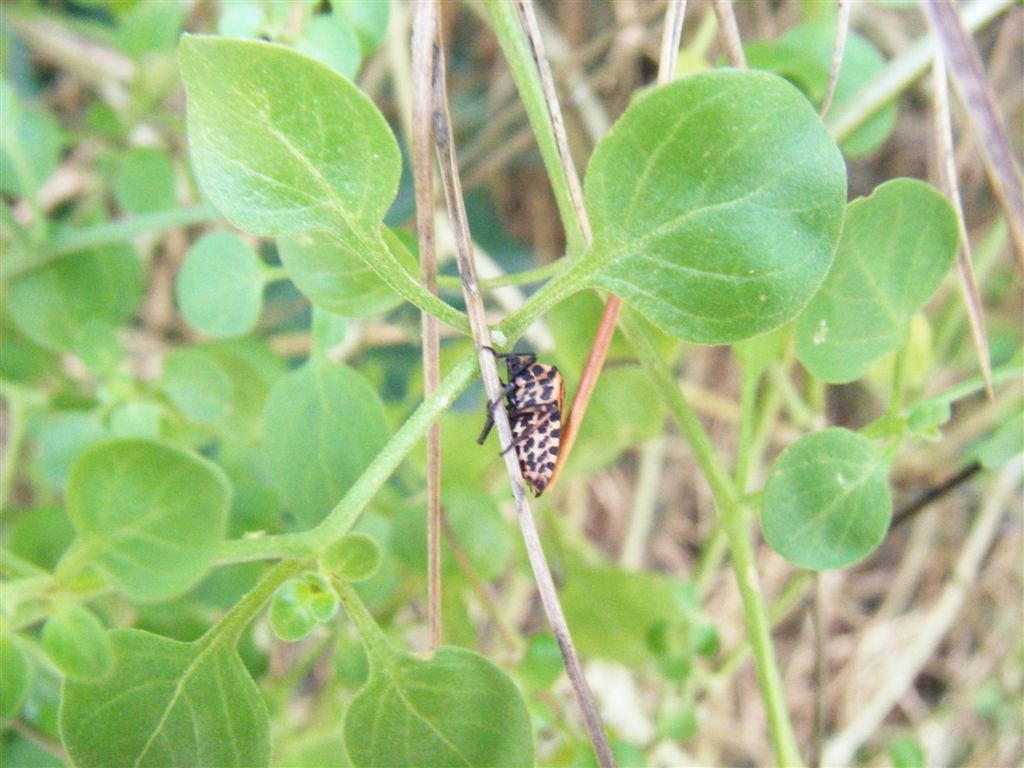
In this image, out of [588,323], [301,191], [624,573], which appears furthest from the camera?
[624,573]

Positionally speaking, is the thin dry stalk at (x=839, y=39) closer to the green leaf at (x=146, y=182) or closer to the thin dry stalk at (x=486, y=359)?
the thin dry stalk at (x=486, y=359)

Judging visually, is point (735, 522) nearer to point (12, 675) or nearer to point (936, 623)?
point (12, 675)

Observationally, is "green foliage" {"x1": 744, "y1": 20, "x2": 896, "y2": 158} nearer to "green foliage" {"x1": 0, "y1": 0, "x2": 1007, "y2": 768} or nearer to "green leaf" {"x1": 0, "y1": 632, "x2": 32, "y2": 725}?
"green foliage" {"x1": 0, "y1": 0, "x2": 1007, "y2": 768}

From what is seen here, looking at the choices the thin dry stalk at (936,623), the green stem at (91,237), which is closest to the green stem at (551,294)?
the green stem at (91,237)

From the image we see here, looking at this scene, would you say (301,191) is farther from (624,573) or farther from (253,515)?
(624,573)

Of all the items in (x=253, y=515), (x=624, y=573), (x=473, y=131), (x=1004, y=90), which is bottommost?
(x=624, y=573)

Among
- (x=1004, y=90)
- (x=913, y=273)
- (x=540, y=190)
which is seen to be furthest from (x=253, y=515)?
(x=1004, y=90)

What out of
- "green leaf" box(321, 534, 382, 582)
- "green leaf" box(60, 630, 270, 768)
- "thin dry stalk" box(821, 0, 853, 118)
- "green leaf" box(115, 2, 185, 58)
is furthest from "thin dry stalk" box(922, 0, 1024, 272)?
"green leaf" box(115, 2, 185, 58)
